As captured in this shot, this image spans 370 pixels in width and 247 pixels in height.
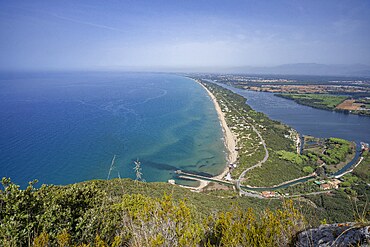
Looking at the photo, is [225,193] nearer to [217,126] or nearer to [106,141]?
[106,141]

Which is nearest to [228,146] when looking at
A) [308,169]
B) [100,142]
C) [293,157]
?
[293,157]

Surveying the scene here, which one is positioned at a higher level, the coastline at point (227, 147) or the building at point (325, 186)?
the coastline at point (227, 147)

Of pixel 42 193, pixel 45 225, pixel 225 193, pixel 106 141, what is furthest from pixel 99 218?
pixel 106 141

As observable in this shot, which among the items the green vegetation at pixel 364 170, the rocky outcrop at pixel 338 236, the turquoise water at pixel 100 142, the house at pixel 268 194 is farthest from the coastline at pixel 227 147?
the rocky outcrop at pixel 338 236

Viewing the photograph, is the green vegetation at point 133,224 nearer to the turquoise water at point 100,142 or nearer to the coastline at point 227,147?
the coastline at point 227,147

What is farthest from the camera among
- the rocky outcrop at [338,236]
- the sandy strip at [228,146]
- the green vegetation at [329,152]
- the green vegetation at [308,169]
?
the green vegetation at [329,152]

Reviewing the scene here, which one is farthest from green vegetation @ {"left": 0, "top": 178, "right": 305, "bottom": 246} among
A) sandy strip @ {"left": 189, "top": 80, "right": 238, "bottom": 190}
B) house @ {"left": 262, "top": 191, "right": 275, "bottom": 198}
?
sandy strip @ {"left": 189, "top": 80, "right": 238, "bottom": 190}
